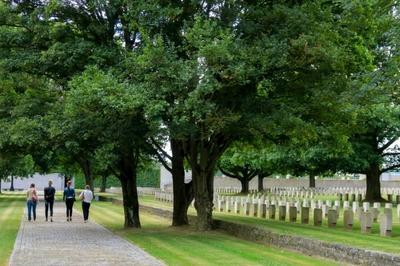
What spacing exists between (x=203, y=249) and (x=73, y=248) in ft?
11.0

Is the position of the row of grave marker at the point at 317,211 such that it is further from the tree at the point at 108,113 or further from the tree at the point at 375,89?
the tree at the point at 108,113


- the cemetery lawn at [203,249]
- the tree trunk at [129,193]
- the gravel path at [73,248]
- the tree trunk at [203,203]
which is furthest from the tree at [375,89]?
the tree trunk at [129,193]

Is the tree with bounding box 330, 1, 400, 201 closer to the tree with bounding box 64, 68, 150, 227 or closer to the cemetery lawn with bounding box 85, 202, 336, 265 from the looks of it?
the cemetery lawn with bounding box 85, 202, 336, 265

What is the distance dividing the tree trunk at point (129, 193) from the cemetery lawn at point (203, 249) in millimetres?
475

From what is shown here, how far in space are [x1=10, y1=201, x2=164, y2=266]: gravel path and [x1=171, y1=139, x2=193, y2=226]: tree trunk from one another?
290 centimetres

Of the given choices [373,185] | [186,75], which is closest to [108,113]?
[186,75]

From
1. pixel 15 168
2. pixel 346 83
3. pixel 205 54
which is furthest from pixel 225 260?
pixel 15 168

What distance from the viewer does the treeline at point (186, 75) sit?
58.4 feet

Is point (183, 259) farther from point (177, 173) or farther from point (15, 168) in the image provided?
point (15, 168)

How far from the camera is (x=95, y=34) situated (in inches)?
860

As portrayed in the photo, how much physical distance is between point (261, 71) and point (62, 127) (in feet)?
21.2

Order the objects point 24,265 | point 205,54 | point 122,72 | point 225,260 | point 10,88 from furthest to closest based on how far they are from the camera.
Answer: point 10,88 → point 122,72 → point 205,54 → point 225,260 → point 24,265

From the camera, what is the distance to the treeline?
58.4 feet

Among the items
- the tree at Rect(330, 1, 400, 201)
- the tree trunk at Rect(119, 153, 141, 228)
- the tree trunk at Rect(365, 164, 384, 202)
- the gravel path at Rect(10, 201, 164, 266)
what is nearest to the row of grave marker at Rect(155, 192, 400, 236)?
the tree at Rect(330, 1, 400, 201)
